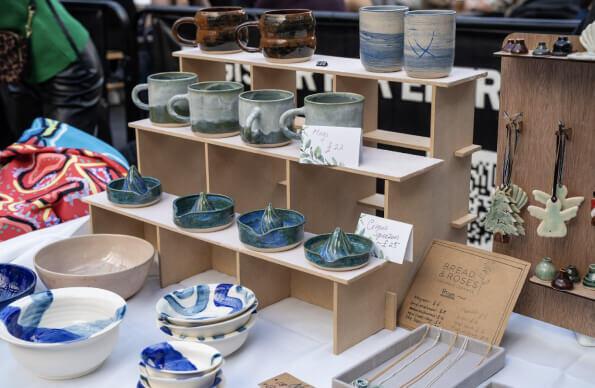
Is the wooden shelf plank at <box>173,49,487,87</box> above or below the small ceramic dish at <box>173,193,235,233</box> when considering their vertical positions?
above

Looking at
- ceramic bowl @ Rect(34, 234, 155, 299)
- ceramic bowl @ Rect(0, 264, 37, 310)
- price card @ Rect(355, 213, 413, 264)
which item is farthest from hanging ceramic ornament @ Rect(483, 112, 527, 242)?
ceramic bowl @ Rect(0, 264, 37, 310)

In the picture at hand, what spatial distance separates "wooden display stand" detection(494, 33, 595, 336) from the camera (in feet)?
4.69

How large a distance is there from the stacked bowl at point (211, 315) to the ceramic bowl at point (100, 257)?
0.51ft

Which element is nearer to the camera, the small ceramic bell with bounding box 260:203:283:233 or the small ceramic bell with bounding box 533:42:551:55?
the small ceramic bell with bounding box 533:42:551:55

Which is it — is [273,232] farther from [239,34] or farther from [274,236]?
[239,34]

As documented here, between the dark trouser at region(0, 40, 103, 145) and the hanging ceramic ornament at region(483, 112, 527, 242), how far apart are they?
78.5 inches

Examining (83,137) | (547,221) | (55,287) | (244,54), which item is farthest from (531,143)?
(83,137)

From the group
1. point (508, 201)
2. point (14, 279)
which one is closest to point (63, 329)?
point (14, 279)

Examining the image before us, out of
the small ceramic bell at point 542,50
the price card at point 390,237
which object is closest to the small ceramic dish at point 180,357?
the price card at point 390,237

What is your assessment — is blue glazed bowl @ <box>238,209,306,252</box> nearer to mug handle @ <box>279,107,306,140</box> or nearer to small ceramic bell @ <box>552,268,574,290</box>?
mug handle @ <box>279,107,306,140</box>

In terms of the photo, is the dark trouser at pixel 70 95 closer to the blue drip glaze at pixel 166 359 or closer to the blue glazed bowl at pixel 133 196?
the blue glazed bowl at pixel 133 196

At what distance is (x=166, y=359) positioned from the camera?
1.32 meters

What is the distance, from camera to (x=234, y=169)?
178 centimetres

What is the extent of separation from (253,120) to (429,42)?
0.39 metres
